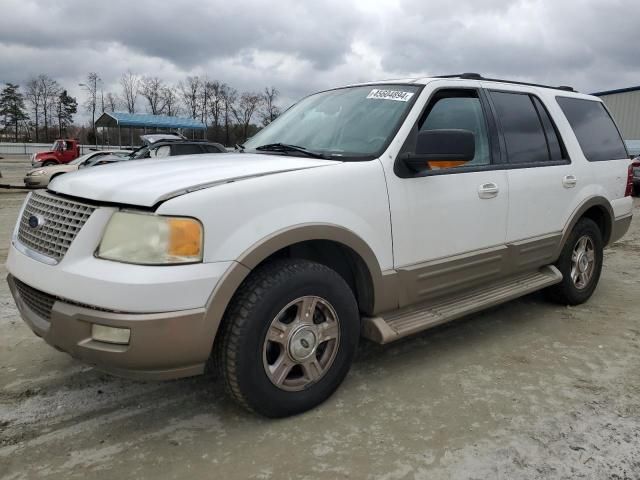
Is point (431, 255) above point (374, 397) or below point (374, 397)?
above

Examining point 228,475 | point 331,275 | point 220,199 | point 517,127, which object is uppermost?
point 517,127

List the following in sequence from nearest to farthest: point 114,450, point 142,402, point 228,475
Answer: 1. point 228,475
2. point 114,450
3. point 142,402

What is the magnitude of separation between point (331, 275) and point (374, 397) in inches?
31.4

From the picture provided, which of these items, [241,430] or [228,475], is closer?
[228,475]

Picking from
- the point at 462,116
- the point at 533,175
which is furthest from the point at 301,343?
the point at 533,175

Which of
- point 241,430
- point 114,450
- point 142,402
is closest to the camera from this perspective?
point 114,450

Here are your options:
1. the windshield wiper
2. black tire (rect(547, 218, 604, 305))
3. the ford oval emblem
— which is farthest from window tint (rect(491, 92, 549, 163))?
the ford oval emblem

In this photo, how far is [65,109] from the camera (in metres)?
77.4

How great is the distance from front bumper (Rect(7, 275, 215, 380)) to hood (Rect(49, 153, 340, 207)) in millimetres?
506

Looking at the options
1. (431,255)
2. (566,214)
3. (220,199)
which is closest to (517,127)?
(566,214)

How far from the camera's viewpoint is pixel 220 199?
7.96 ft

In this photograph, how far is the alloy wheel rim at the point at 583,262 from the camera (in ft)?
15.4

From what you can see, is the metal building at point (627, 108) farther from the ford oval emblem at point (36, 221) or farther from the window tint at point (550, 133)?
the ford oval emblem at point (36, 221)

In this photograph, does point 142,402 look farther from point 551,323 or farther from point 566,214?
point 566,214
